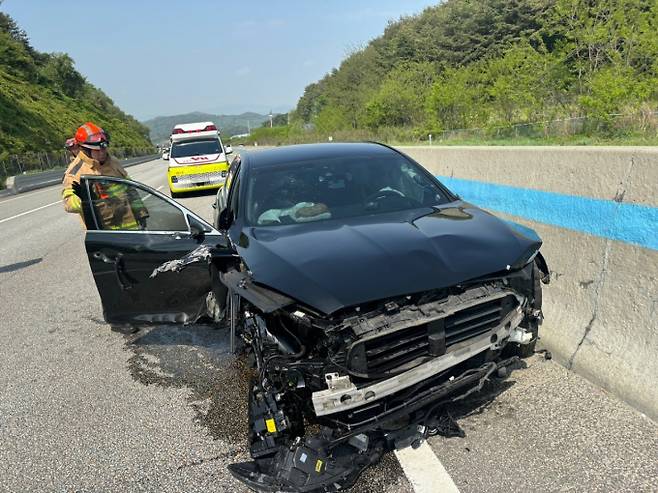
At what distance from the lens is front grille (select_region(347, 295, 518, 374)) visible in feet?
7.88

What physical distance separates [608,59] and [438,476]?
20.9 m

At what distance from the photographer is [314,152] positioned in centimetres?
451

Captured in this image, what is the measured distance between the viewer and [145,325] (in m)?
3.97

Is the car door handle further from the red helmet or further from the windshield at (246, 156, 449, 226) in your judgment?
the red helmet

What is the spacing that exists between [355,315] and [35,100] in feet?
198

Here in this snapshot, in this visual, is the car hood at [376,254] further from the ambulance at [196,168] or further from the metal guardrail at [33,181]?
the metal guardrail at [33,181]

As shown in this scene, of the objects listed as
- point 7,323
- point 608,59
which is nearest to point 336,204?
point 7,323

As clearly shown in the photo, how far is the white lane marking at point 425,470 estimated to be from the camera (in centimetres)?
245

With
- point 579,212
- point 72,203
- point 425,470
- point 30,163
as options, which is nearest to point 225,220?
point 72,203

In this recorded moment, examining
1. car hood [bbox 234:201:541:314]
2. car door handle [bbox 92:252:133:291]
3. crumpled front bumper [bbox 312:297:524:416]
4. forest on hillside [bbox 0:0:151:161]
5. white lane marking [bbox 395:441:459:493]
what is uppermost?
forest on hillside [bbox 0:0:151:161]

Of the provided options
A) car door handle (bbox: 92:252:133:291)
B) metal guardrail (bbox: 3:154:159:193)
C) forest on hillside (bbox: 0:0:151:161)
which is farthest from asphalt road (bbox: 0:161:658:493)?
forest on hillside (bbox: 0:0:151:161)

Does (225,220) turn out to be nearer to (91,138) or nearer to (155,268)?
(155,268)

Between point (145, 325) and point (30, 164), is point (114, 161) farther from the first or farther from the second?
point (30, 164)

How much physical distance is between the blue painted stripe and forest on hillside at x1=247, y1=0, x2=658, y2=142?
11.8 m
